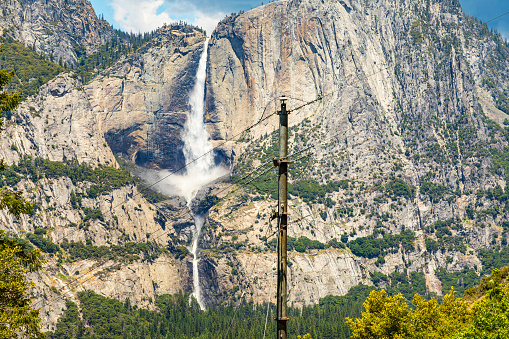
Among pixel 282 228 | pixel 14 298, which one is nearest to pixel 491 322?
pixel 282 228

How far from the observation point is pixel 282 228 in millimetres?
32625

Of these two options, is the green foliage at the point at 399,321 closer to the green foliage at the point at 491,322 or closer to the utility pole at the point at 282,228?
the green foliage at the point at 491,322

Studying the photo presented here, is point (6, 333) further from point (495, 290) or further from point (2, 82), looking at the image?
point (495, 290)

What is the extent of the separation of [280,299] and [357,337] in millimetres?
36992

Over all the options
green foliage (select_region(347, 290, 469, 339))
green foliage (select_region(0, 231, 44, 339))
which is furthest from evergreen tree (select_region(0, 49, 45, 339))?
green foliage (select_region(347, 290, 469, 339))

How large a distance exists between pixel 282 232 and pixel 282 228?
1.03 feet

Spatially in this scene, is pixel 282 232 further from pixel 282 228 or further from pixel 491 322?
pixel 491 322

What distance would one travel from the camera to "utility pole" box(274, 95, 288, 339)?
31984mm

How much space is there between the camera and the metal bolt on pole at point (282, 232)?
32.0 meters

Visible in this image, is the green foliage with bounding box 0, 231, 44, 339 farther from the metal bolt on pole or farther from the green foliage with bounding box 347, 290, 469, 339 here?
the green foliage with bounding box 347, 290, 469, 339

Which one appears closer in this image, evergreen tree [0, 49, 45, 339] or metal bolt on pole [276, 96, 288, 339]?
metal bolt on pole [276, 96, 288, 339]

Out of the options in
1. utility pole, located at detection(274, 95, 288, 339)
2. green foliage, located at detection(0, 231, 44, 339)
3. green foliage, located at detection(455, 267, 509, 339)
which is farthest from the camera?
green foliage, located at detection(455, 267, 509, 339)

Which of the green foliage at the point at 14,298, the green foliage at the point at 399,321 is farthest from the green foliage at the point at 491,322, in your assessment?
the green foliage at the point at 14,298

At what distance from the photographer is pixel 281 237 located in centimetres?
3306
